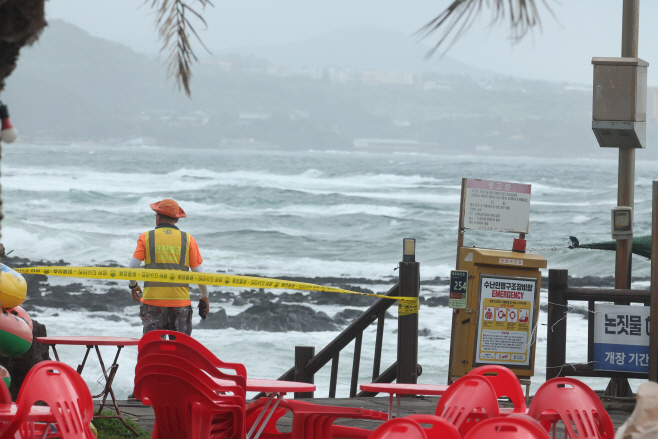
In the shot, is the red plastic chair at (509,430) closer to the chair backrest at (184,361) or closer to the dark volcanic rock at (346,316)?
the chair backrest at (184,361)

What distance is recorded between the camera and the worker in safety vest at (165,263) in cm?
662

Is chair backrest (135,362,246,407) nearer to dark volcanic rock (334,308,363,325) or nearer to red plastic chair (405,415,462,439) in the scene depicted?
red plastic chair (405,415,462,439)

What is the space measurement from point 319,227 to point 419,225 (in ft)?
14.8

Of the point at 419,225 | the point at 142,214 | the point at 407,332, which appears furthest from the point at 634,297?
the point at 142,214

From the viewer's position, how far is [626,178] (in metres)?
7.05

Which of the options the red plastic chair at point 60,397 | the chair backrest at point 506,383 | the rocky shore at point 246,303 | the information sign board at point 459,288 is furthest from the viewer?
the rocky shore at point 246,303

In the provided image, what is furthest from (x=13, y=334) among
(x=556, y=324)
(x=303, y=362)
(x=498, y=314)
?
(x=556, y=324)

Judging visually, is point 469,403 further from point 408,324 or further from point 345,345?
point 345,345

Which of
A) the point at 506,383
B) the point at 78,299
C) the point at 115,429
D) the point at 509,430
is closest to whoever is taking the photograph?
the point at 509,430

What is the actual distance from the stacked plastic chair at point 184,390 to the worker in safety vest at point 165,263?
2.77 m

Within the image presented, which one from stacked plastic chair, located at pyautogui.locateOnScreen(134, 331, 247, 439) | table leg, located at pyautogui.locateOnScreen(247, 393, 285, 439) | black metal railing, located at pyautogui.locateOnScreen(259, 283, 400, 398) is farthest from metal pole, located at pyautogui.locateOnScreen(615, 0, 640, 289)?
stacked plastic chair, located at pyautogui.locateOnScreen(134, 331, 247, 439)

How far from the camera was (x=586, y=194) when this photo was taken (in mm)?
53281

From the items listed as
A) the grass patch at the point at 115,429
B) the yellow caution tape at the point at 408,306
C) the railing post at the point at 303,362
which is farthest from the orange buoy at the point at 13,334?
the yellow caution tape at the point at 408,306

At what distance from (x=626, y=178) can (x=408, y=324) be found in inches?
87.1
